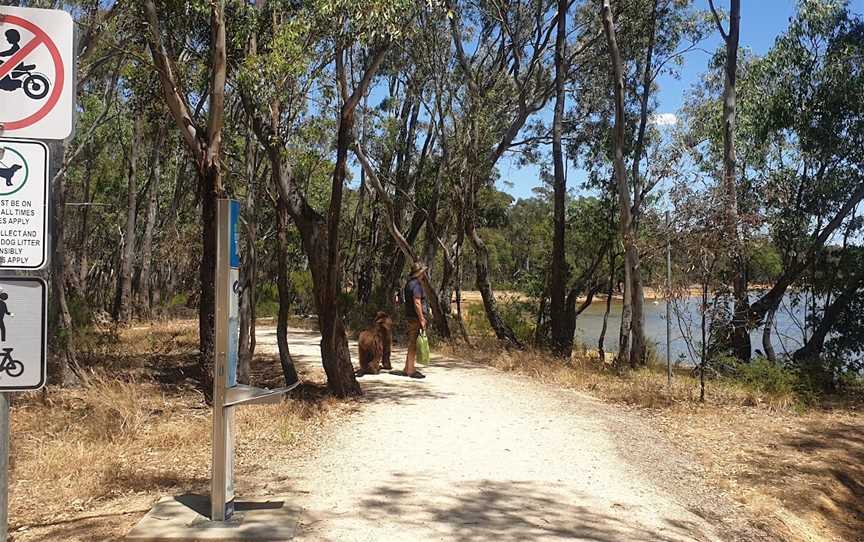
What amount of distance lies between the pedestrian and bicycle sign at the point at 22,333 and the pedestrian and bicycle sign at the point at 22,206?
9 cm

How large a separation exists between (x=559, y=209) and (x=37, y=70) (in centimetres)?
1637

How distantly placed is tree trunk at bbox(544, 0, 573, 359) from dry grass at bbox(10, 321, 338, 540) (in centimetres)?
961

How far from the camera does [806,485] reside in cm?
885

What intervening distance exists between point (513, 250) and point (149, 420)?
199ft

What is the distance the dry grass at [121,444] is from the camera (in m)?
6.23

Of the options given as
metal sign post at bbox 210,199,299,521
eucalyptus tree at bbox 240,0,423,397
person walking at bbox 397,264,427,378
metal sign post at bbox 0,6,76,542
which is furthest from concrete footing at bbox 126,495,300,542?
person walking at bbox 397,264,427,378

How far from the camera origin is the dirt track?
19.4ft

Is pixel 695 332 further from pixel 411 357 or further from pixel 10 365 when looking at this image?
pixel 10 365

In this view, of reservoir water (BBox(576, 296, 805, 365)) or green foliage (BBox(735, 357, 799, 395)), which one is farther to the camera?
green foliage (BBox(735, 357, 799, 395))

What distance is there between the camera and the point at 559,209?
19.1 m

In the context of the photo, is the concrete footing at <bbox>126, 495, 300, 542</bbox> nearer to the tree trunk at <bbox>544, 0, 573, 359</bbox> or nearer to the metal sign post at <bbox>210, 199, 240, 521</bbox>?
the metal sign post at <bbox>210, 199, 240, 521</bbox>

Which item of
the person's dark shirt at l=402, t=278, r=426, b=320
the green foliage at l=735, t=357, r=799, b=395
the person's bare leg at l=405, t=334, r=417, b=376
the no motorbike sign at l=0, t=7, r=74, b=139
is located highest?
the no motorbike sign at l=0, t=7, r=74, b=139

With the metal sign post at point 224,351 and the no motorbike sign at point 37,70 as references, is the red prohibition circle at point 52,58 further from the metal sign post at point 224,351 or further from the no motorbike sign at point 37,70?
the metal sign post at point 224,351

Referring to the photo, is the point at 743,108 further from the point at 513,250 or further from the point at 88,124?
the point at 513,250
